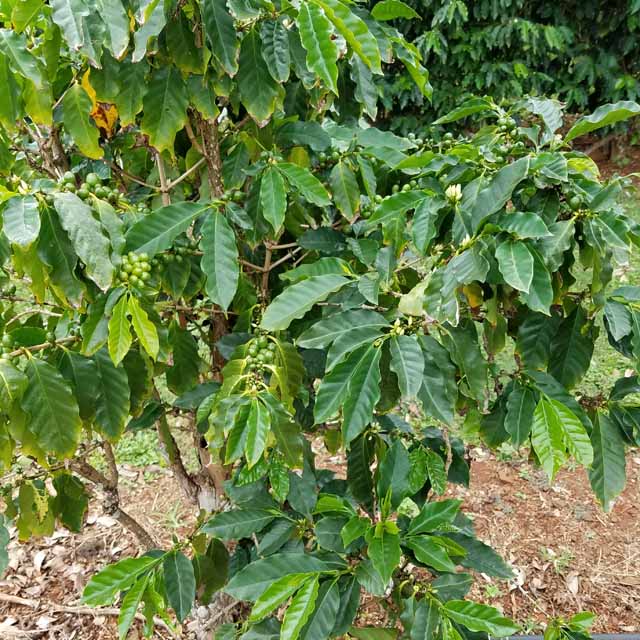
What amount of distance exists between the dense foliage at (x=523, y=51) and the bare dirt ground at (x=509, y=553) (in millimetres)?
3429

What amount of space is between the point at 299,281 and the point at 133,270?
0.27 meters

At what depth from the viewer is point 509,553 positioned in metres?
2.40

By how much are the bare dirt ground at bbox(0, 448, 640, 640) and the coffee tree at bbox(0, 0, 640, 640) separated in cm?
112

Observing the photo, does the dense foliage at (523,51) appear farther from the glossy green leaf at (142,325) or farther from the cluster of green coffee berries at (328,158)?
the glossy green leaf at (142,325)

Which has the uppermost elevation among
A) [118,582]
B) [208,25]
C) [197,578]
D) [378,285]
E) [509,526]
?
[208,25]

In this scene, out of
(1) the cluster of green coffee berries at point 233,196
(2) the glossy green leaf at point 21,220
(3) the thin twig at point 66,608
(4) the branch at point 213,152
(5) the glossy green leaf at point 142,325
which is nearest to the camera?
(2) the glossy green leaf at point 21,220

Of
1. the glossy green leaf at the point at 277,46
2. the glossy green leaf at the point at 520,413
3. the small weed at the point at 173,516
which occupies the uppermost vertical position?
the glossy green leaf at the point at 277,46

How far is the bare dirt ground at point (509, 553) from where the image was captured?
7.10ft

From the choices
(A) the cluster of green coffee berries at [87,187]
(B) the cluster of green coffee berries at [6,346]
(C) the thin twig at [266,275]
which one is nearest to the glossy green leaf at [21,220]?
(A) the cluster of green coffee berries at [87,187]

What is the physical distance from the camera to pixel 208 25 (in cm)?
92

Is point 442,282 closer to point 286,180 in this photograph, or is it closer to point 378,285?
point 378,285

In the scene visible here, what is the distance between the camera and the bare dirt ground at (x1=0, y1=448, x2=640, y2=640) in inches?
85.2

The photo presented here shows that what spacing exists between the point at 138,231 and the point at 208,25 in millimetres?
317

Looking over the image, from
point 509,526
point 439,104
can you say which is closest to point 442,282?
point 509,526
